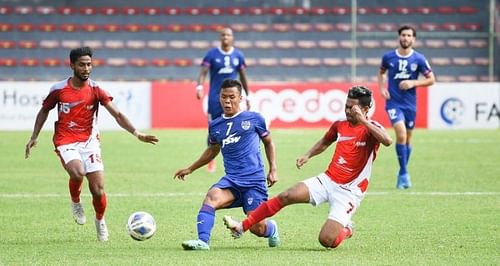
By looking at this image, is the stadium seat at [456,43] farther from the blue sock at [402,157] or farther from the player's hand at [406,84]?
the blue sock at [402,157]

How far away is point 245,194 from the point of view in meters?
9.83

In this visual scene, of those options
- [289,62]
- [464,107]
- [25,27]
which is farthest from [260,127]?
[25,27]

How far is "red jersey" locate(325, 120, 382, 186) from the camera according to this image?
9727 millimetres

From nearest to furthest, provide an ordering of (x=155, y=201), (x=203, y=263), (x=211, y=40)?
(x=203, y=263)
(x=155, y=201)
(x=211, y=40)

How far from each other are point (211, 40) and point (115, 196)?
18.9 metres

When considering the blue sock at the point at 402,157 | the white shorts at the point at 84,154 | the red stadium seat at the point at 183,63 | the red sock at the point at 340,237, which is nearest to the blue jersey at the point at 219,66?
the blue sock at the point at 402,157

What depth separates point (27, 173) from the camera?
1770cm

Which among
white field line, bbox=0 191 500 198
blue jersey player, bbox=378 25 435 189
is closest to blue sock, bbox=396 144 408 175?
blue jersey player, bbox=378 25 435 189

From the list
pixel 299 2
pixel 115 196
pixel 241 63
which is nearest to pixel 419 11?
pixel 299 2

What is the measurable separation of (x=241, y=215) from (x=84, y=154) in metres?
2.83

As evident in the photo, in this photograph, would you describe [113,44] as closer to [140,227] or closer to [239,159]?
[239,159]

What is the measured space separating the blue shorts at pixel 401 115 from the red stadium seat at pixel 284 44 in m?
16.8

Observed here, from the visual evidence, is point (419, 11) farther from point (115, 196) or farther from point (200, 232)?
point (200, 232)

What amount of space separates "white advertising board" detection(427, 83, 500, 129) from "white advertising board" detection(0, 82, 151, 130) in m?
7.23
